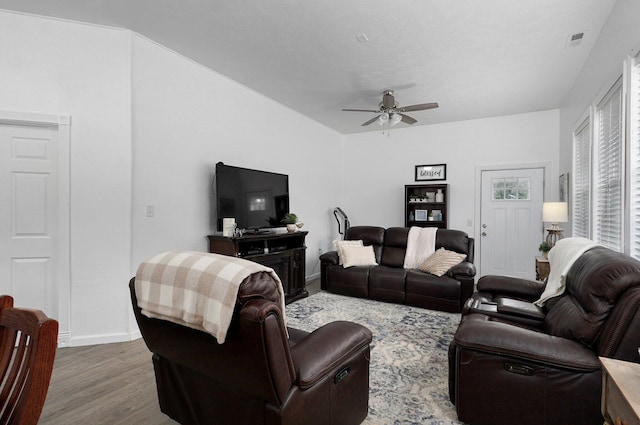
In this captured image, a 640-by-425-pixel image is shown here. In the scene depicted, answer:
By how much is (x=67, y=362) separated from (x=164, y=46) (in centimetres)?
297

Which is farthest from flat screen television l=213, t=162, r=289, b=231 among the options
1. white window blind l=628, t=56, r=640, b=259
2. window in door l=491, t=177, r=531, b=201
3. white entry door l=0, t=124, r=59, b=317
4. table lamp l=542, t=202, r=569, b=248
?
window in door l=491, t=177, r=531, b=201

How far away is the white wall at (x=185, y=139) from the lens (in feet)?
9.75

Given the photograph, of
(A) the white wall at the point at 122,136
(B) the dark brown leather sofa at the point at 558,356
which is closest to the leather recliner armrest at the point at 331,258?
(A) the white wall at the point at 122,136

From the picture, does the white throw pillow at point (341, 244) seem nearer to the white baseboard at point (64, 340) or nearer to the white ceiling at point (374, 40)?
the white ceiling at point (374, 40)

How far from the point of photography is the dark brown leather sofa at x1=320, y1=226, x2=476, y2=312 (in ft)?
12.5

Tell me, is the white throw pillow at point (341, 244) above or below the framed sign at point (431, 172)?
below

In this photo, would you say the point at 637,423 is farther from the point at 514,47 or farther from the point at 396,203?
the point at 396,203

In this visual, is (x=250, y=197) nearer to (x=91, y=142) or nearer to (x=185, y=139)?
(x=185, y=139)

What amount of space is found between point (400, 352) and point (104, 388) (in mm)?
2249

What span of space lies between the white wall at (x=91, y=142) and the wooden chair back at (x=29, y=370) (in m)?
2.24

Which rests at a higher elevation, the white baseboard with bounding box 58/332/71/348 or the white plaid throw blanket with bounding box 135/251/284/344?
the white plaid throw blanket with bounding box 135/251/284/344

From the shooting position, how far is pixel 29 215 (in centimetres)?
266

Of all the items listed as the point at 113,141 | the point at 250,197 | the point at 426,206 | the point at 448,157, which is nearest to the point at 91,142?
the point at 113,141

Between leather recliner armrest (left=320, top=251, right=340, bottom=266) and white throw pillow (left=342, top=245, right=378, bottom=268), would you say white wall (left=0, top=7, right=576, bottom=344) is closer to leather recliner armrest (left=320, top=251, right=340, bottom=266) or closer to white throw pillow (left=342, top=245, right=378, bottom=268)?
leather recliner armrest (left=320, top=251, right=340, bottom=266)
